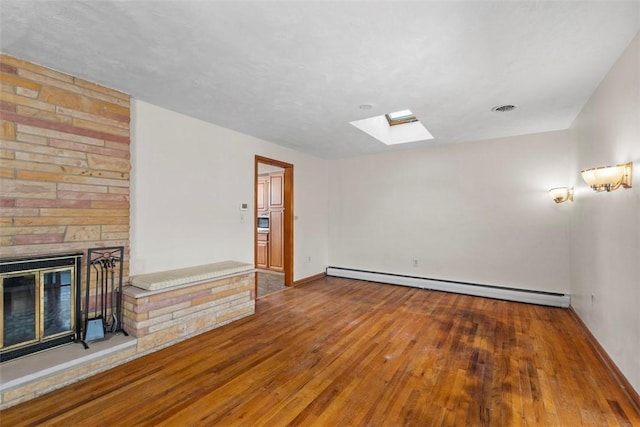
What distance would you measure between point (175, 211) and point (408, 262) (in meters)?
3.98

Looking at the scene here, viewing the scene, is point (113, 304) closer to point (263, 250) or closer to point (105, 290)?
point (105, 290)

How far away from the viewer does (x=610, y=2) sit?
1.62m

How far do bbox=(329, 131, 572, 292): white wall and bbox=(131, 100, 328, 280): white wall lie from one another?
208cm

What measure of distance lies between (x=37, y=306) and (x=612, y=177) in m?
4.59

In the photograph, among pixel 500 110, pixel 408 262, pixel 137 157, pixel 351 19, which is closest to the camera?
pixel 351 19

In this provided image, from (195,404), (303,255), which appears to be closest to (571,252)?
(303,255)

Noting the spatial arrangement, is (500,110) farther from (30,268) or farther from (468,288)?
(30,268)

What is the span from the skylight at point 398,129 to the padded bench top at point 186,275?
274 cm

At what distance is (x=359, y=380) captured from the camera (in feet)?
7.36

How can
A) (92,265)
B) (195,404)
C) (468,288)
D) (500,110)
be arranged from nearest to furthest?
1. (195,404)
2. (92,265)
3. (500,110)
4. (468,288)

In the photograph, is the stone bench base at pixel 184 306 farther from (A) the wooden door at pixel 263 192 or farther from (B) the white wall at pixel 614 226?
(B) the white wall at pixel 614 226

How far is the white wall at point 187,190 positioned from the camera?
3094mm

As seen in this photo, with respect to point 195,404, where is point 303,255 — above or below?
above

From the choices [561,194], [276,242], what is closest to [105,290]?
[276,242]
